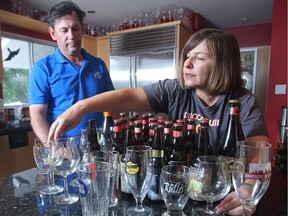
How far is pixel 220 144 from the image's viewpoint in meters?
0.86

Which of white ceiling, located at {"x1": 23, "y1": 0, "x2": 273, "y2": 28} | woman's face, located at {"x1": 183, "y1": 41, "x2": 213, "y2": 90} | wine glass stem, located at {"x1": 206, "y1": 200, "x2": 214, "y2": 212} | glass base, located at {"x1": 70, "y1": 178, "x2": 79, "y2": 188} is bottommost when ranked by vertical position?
glass base, located at {"x1": 70, "y1": 178, "x2": 79, "y2": 188}

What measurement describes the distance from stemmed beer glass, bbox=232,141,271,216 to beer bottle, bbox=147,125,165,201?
0.70 ft

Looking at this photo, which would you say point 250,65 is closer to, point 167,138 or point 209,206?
point 167,138

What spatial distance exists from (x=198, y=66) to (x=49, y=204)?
724 millimetres

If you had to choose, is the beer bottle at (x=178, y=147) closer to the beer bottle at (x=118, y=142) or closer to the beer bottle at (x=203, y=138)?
the beer bottle at (x=203, y=138)

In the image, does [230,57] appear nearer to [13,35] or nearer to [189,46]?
[189,46]

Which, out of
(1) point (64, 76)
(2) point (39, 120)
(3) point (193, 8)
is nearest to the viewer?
(2) point (39, 120)

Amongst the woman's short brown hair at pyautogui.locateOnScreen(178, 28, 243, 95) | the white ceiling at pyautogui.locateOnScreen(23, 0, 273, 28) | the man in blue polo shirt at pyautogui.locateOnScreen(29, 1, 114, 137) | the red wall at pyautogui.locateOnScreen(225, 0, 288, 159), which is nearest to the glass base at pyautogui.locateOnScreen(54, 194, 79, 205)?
the woman's short brown hair at pyautogui.locateOnScreen(178, 28, 243, 95)

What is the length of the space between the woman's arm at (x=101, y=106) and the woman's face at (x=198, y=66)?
23 cm

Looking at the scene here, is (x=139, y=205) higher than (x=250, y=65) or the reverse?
the reverse

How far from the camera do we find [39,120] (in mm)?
1344

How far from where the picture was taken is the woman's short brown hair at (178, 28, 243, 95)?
91 cm

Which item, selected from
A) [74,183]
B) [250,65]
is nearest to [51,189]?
[74,183]

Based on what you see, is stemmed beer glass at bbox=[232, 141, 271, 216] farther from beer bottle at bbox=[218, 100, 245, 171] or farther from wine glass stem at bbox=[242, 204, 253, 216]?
beer bottle at bbox=[218, 100, 245, 171]
